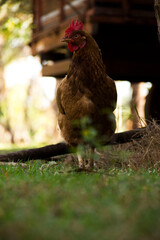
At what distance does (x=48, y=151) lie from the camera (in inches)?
222

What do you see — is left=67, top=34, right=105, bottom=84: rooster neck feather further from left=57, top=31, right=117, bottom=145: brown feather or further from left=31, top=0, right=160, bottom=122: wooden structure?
left=31, top=0, right=160, bottom=122: wooden structure

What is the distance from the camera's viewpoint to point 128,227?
189cm

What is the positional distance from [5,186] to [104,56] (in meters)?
6.75

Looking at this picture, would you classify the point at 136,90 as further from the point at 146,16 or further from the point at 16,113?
the point at 16,113

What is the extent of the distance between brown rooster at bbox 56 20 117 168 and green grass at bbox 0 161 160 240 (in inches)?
59.8

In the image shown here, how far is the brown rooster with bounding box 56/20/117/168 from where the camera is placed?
14.7 ft

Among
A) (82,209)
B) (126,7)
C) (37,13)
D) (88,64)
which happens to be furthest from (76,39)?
(37,13)

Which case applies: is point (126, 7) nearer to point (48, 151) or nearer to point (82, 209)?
point (48, 151)

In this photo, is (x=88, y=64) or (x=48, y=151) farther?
(x=48, y=151)

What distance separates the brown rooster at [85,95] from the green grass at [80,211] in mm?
1519

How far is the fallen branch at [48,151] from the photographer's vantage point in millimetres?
5445

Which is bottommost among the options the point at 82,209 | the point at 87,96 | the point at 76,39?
the point at 82,209

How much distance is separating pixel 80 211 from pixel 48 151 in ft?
11.6

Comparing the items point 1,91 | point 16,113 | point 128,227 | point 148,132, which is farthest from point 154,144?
point 16,113
